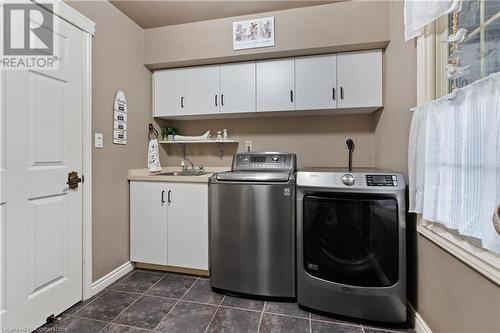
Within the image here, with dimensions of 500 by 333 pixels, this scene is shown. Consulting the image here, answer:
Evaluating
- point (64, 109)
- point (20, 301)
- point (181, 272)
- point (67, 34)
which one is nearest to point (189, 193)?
point (181, 272)

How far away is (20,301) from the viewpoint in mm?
1396

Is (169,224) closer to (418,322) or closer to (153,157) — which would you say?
(153,157)

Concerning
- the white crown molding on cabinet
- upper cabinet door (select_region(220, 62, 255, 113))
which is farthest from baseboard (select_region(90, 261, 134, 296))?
the white crown molding on cabinet

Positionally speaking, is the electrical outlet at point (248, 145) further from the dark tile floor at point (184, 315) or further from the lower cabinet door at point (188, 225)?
the dark tile floor at point (184, 315)

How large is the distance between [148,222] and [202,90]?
142cm

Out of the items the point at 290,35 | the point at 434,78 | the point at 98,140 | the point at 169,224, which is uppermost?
the point at 290,35

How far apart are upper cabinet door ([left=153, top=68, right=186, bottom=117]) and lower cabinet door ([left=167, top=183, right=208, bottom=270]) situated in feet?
2.88

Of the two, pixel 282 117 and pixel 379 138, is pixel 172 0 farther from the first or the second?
pixel 379 138

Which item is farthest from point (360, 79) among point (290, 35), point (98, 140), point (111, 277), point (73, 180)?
point (111, 277)

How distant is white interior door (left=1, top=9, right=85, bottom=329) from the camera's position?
1.35 meters

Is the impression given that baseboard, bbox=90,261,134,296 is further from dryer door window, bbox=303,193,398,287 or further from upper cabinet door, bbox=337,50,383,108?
upper cabinet door, bbox=337,50,383,108

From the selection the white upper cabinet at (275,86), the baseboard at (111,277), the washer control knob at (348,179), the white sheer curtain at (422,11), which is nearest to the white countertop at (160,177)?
the white upper cabinet at (275,86)

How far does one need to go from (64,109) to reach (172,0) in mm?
1248

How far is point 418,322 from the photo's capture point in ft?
4.85
